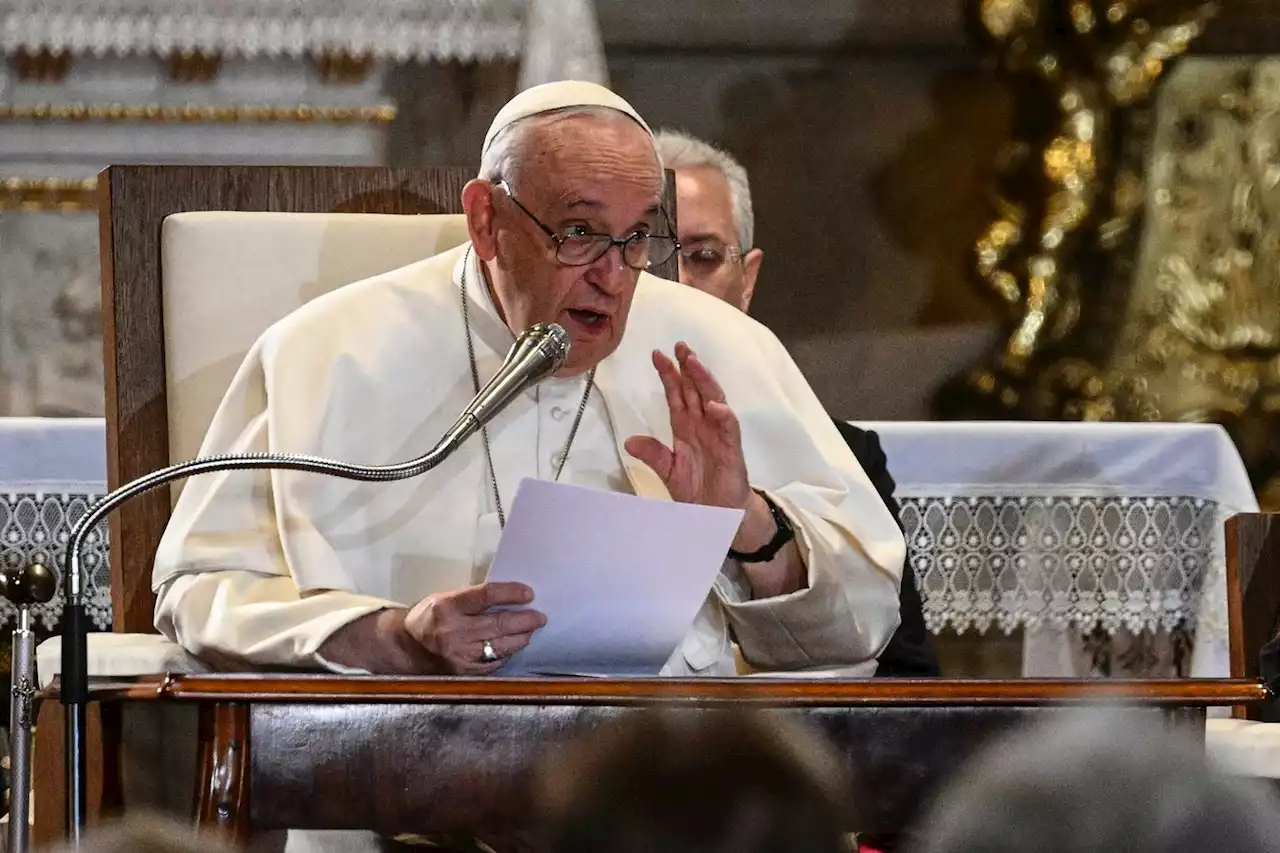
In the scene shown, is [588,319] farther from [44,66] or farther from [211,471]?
[44,66]

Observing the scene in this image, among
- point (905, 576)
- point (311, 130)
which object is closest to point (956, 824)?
point (905, 576)

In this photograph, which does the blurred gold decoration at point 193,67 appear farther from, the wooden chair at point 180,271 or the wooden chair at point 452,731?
the wooden chair at point 452,731

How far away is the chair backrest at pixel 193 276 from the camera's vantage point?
348 cm

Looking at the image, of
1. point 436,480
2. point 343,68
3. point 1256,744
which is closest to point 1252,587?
point 1256,744

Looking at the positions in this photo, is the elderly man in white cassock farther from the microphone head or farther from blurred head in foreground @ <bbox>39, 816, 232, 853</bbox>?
blurred head in foreground @ <bbox>39, 816, 232, 853</bbox>

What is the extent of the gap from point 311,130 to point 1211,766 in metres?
4.82

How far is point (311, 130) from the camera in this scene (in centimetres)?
560

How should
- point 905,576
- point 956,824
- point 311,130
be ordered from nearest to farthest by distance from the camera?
point 956,824
point 905,576
point 311,130

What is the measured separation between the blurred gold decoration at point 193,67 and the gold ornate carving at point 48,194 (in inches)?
15.1

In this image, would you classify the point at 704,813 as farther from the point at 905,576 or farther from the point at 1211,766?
the point at 905,576

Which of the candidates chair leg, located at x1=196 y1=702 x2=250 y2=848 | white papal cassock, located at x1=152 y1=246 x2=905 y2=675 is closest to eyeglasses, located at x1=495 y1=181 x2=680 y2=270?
white papal cassock, located at x1=152 y1=246 x2=905 y2=675

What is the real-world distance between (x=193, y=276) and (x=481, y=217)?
0.56 m

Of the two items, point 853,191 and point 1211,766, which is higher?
point 853,191

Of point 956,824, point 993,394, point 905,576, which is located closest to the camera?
point 956,824
